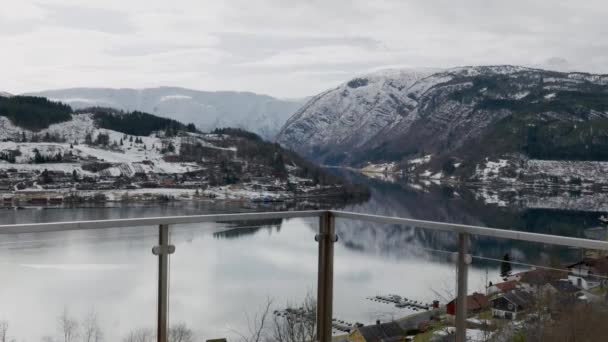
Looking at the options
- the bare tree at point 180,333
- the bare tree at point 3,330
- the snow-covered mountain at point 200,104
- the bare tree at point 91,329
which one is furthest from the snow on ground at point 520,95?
the bare tree at point 3,330

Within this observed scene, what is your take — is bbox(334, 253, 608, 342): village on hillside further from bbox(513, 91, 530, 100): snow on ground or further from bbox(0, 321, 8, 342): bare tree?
bbox(513, 91, 530, 100): snow on ground

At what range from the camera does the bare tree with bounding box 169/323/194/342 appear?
2.12m

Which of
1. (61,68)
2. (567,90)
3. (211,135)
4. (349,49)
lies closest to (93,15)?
(211,135)

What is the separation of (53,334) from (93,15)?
39.2 m

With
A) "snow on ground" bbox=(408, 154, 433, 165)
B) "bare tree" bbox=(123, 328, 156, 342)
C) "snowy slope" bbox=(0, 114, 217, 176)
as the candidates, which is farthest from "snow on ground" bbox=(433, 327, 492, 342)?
"snow on ground" bbox=(408, 154, 433, 165)

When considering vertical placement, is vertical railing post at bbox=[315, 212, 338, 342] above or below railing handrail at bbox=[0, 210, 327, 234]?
below

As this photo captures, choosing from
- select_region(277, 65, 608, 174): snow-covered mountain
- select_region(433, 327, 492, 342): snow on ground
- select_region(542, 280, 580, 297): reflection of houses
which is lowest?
select_region(433, 327, 492, 342): snow on ground

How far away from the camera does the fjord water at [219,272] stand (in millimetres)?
1821

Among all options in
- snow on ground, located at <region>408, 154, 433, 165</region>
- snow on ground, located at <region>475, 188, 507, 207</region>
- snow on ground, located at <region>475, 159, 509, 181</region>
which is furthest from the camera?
→ snow on ground, located at <region>408, 154, 433, 165</region>

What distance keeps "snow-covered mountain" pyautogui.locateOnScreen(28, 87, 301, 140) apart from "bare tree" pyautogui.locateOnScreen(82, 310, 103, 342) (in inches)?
2603

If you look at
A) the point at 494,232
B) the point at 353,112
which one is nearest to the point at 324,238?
the point at 494,232

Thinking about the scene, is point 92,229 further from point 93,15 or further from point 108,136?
point 108,136

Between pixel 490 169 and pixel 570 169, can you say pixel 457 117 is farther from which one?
pixel 570 169

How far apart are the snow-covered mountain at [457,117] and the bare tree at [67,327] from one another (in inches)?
2881
